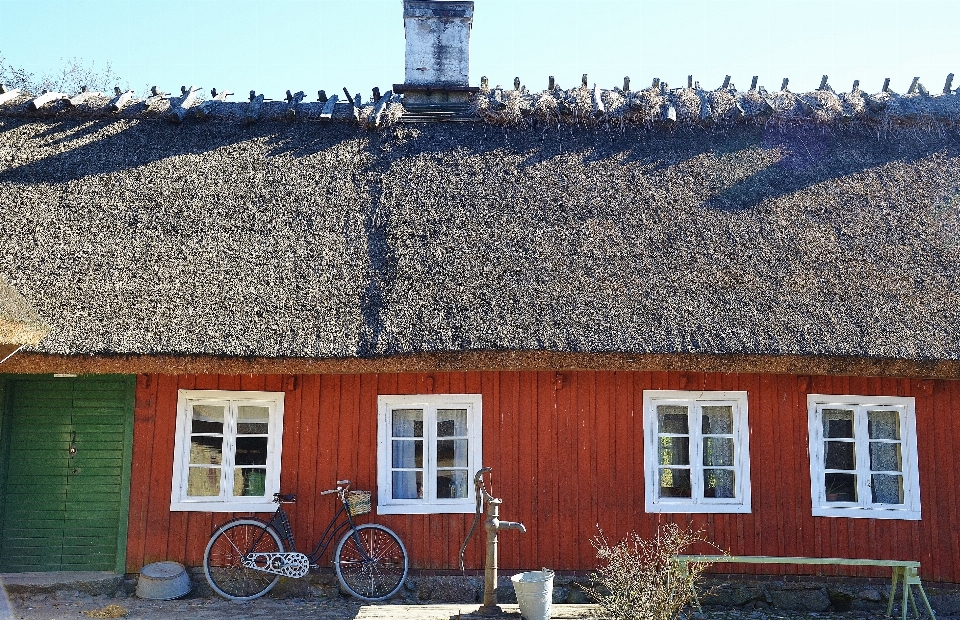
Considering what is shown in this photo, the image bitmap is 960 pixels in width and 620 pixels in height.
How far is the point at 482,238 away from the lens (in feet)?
27.1

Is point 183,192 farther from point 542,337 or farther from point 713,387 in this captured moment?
point 713,387

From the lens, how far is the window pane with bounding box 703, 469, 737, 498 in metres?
8.04

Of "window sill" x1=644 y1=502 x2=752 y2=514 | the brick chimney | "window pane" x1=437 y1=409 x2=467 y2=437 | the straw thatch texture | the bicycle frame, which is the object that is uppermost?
the brick chimney

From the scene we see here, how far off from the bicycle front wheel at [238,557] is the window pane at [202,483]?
452mm

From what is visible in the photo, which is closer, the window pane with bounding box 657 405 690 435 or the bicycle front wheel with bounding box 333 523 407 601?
the bicycle front wheel with bounding box 333 523 407 601

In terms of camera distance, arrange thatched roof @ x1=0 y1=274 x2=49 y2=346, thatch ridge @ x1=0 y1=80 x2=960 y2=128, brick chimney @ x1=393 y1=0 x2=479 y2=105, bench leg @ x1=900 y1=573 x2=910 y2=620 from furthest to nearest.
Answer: brick chimney @ x1=393 y1=0 x2=479 y2=105
thatch ridge @ x1=0 y1=80 x2=960 y2=128
bench leg @ x1=900 y1=573 x2=910 y2=620
thatched roof @ x1=0 y1=274 x2=49 y2=346

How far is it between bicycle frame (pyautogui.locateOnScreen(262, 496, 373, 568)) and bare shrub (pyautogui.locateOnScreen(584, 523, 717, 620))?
2.16 metres

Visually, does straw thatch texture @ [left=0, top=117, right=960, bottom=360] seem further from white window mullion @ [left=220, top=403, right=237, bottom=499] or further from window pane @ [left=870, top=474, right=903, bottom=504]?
window pane @ [left=870, top=474, right=903, bottom=504]

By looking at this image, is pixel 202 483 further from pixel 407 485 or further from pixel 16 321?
pixel 16 321

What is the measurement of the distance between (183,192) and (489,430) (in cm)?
406

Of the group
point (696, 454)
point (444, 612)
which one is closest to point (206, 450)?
point (444, 612)

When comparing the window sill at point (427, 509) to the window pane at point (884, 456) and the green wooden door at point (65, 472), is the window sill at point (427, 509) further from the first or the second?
the window pane at point (884, 456)

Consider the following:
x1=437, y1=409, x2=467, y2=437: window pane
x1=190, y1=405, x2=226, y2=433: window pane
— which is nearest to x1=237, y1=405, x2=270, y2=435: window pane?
x1=190, y1=405, x2=226, y2=433: window pane

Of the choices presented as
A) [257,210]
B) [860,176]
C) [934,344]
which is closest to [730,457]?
[934,344]
